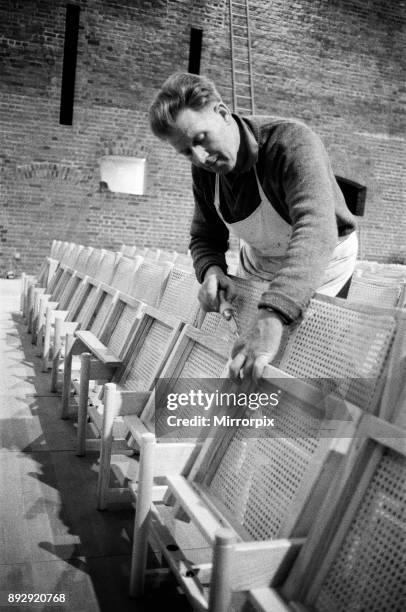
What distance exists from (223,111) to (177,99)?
0.47 ft

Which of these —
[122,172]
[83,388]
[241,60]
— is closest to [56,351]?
[83,388]

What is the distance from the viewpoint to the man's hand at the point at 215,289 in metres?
1.96

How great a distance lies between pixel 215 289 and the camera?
1.95m

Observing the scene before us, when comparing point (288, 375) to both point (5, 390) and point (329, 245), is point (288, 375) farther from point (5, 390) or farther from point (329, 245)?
point (5, 390)

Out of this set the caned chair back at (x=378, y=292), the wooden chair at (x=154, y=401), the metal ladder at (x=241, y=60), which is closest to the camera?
the wooden chair at (x=154, y=401)

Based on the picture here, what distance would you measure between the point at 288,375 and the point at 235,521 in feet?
1.26

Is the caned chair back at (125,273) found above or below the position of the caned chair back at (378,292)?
below

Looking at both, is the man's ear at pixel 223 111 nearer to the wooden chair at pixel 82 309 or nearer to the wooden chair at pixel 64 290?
the wooden chair at pixel 82 309

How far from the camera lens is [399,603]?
3.41 feet

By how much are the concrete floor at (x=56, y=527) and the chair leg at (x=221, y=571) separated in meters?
0.58

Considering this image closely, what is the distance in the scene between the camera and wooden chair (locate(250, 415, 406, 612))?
3.63ft

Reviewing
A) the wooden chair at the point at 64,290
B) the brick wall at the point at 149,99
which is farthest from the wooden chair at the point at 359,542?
the brick wall at the point at 149,99

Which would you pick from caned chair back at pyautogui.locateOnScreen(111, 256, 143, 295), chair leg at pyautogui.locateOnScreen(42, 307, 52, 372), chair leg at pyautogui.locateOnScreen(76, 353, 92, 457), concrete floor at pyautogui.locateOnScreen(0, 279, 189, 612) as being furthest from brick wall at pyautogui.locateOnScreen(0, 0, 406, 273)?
chair leg at pyautogui.locateOnScreen(76, 353, 92, 457)

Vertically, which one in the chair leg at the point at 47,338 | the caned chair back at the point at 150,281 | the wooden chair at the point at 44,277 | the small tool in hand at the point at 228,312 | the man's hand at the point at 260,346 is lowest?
the wooden chair at the point at 44,277
